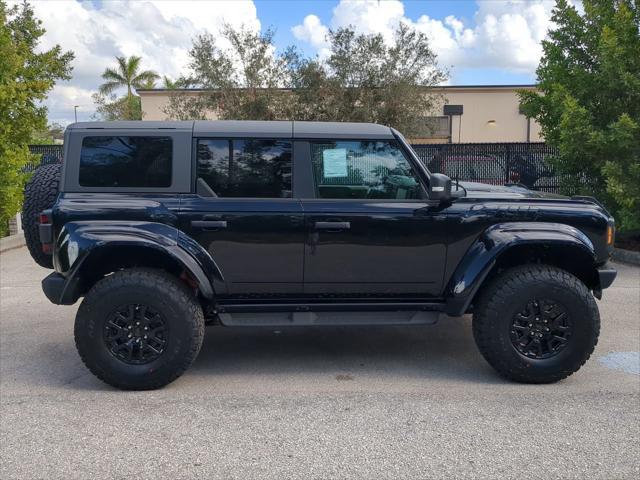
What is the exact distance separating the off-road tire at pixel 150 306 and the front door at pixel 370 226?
96 cm

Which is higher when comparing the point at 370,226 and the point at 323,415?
the point at 370,226

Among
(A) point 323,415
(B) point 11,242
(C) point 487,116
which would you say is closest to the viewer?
(A) point 323,415

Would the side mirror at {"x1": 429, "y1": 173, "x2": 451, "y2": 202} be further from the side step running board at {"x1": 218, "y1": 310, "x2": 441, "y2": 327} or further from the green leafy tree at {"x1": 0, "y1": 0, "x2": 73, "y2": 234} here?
the green leafy tree at {"x1": 0, "y1": 0, "x2": 73, "y2": 234}

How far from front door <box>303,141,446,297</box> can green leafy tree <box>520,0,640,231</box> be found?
18.3 feet

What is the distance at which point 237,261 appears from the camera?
4312mm

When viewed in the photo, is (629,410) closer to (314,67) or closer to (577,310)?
(577,310)

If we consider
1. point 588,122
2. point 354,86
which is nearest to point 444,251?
point 588,122

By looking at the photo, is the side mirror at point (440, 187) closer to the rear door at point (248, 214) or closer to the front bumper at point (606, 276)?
the rear door at point (248, 214)

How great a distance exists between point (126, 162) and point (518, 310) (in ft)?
10.3

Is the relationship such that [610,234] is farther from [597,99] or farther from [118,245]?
[597,99]

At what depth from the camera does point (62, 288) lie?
14.0ft

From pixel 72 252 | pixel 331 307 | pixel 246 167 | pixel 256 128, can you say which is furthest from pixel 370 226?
pixel 72 252

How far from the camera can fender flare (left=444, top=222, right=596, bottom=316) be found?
425 cm

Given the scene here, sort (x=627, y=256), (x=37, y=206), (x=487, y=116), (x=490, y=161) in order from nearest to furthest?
(x=37, y=206)
(x=627, y=256)
(x=490, y=161)
(x=487, y=116)
